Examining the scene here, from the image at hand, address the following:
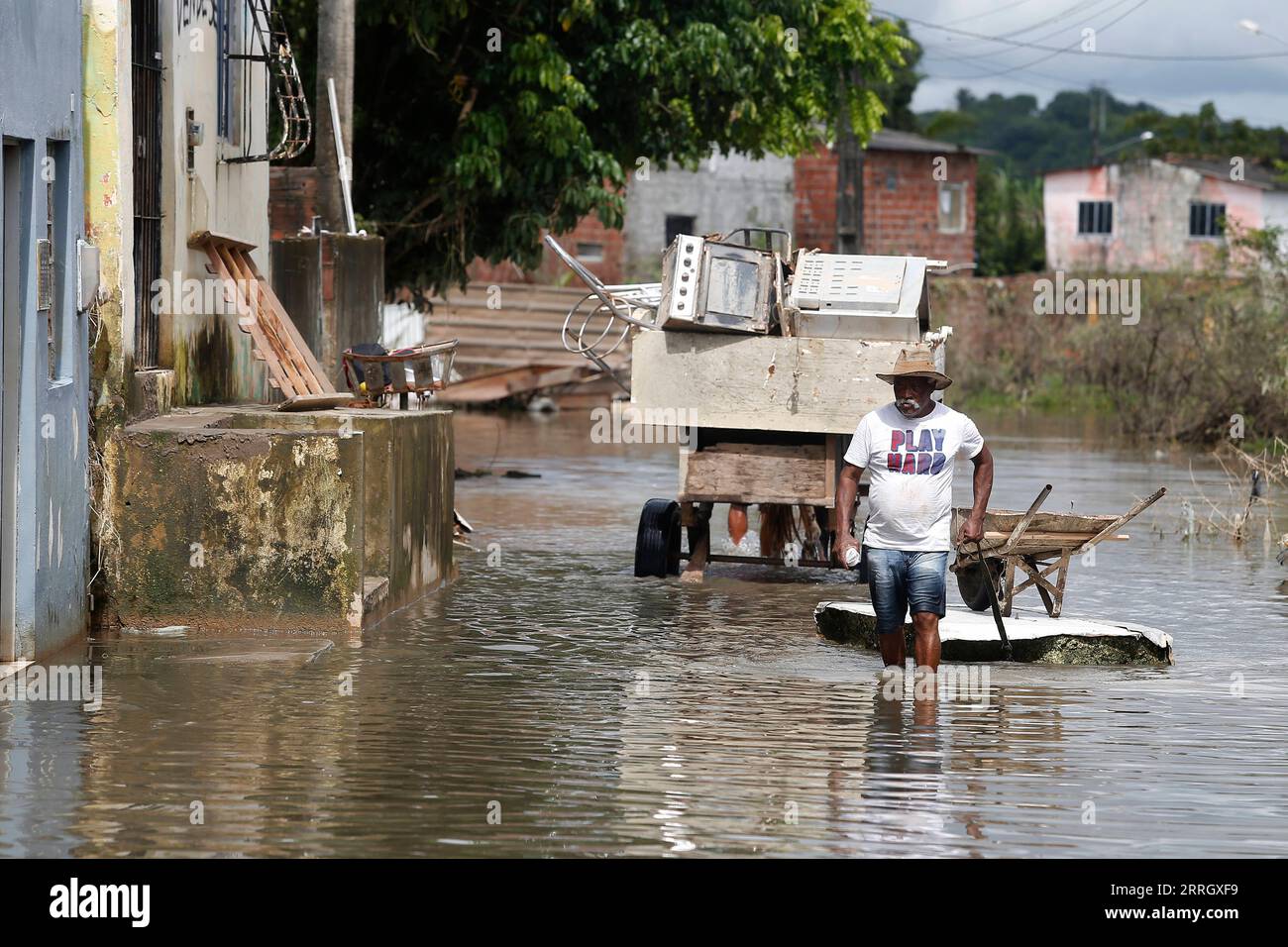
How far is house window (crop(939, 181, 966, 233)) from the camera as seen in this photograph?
5747 cm

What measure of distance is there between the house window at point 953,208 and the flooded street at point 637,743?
43412 millimetres

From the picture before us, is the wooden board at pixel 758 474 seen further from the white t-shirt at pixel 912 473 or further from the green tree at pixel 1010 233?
the green tree at pixel 1010 233

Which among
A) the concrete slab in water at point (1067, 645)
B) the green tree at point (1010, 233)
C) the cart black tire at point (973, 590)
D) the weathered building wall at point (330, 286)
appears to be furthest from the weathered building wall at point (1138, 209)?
the concrete slab in water at point (1067, 645)

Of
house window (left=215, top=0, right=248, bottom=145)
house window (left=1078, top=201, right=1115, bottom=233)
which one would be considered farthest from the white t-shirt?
house window (left=1078, top=201, right=1115, bottom=233)

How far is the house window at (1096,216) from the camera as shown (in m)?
65.2

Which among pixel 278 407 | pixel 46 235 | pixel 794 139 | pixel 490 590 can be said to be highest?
pixel 794 139

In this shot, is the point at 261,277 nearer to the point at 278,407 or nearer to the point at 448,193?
the point at 278,407

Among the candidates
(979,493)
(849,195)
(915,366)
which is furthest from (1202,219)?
(915,366)

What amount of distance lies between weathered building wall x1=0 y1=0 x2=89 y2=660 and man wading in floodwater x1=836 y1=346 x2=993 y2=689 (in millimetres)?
4236

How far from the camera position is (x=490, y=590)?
1466 centimetres

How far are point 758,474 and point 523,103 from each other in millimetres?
8208

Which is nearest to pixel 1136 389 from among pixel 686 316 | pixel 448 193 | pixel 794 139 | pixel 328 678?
pixel 794 139

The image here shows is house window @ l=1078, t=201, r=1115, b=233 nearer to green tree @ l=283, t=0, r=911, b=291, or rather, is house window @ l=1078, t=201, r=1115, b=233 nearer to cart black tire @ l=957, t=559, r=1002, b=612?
green tree @ l=283, t=0, r=911, b=291
